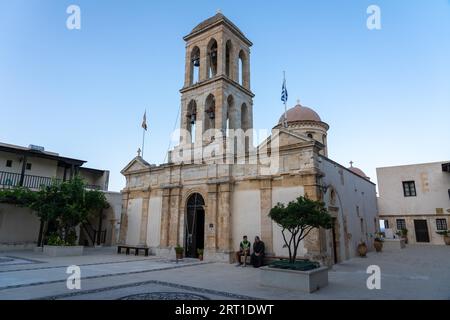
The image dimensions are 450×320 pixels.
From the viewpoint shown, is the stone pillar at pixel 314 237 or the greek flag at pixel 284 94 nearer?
the stone pillar at pixel 314 237

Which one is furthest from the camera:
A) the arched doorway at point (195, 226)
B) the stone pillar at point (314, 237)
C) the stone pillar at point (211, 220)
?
the arched doorway at point (195, 226)

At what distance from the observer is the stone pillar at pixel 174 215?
15.5 meters

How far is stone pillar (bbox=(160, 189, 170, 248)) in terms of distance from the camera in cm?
1579

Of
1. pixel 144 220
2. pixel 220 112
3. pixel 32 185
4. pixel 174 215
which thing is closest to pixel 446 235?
pixel 220 112

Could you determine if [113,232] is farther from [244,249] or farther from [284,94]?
[284,94]

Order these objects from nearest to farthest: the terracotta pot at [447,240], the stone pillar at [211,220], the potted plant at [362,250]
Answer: the stone pillar at [211,220] → the potted plant at [362,250] → the terracotta pot at [447,240]

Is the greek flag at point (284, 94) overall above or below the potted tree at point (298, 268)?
above

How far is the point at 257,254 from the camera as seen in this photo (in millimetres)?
12016

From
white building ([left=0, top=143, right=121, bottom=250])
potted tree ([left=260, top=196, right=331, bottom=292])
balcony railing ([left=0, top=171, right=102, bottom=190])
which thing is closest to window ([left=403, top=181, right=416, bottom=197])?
potted tree ([left=260, top=196, right=331, bottom=292])

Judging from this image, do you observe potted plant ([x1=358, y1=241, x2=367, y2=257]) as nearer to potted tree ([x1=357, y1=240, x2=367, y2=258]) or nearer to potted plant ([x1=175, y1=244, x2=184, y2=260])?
potted tree ([x1=357, y1=240, x2=367, y2=258])

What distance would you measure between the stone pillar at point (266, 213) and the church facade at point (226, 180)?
0.14 feet

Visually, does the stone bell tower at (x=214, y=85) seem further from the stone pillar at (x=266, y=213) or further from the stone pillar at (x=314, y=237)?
the stone pillar at (x=314, y=237)

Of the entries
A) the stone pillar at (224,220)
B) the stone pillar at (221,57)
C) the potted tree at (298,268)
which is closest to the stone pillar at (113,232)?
the stone pillar at (224,220)

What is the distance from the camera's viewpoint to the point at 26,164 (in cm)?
2186
